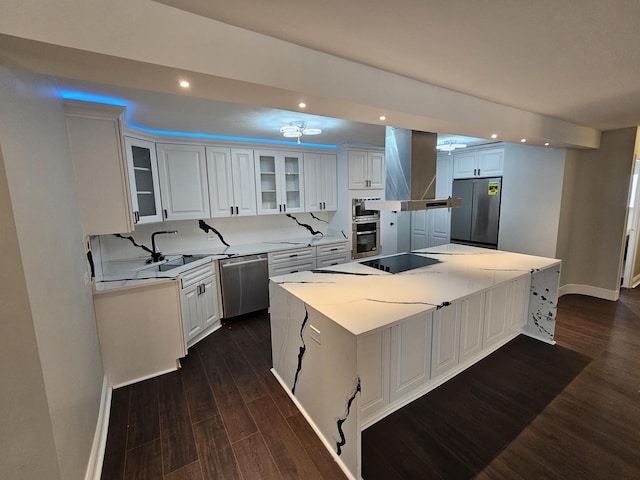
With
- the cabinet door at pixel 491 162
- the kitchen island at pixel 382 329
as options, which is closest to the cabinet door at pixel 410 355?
the kitchen island at pixel 382 329

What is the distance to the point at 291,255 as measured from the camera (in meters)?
3.95

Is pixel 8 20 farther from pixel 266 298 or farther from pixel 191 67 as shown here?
pixel 266 298

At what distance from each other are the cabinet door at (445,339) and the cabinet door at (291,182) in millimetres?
2634

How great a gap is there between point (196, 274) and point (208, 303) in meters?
0.43

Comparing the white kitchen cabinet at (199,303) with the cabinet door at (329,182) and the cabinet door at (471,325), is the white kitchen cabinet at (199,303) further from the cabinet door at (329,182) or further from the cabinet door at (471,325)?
the cabinet door at (471,325)

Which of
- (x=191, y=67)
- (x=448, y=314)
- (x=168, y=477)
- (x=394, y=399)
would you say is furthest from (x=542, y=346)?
(x=191, y=67)

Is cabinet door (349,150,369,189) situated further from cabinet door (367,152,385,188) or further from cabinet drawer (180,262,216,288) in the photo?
cabinet drawer (180,262,216,288)

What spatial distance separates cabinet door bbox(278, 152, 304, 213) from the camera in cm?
410

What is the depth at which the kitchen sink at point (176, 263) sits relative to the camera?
2.88m

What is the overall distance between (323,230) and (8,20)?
420cm

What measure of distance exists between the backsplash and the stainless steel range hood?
1.80 metres

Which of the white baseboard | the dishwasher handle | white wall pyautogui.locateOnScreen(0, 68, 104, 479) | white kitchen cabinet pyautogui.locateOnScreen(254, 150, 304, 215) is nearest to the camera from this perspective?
white wall pyautogui.locateOnScreen(0, 68, 104, 479)

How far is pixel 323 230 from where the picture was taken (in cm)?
493

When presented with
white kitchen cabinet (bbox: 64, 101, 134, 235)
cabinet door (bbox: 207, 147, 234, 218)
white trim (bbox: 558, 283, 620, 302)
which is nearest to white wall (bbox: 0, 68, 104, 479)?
white kitchen cabinet (bbox: 64, 101, 134, 235)
